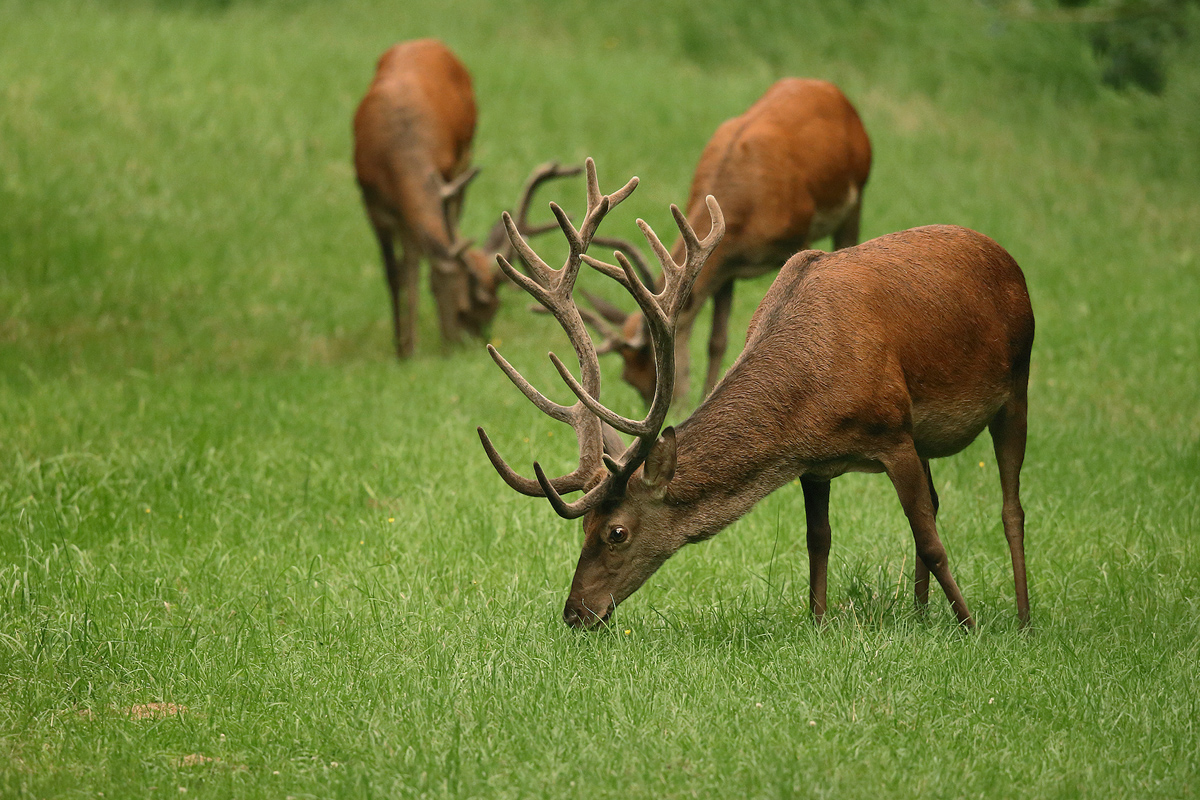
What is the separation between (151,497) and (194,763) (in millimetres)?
3170

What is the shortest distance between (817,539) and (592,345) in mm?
1183

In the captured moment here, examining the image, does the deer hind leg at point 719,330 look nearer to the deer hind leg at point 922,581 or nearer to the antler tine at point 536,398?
the deer hind leg at point 922,581

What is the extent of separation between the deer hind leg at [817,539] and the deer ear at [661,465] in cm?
63

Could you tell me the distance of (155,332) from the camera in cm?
1171

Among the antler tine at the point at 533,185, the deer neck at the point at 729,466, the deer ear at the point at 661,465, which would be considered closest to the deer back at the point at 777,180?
the antler tine at the point at 533,185

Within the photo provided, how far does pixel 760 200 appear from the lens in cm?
927

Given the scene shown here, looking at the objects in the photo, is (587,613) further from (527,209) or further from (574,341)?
(527,209)

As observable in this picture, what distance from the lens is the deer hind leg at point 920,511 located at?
17.0 ft

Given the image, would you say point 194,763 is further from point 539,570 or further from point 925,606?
point 925,606

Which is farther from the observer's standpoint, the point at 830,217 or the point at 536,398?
the point at 830,217

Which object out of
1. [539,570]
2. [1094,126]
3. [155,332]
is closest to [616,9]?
[1094,126]

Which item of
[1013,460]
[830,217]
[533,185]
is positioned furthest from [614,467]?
[533,185]

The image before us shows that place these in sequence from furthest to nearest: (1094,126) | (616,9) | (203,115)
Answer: (616,9) < (1094,126) < (203,115)

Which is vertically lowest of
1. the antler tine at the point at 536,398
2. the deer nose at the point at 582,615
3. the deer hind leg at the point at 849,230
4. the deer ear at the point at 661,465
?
the deer hind leg at the point at 849,230
